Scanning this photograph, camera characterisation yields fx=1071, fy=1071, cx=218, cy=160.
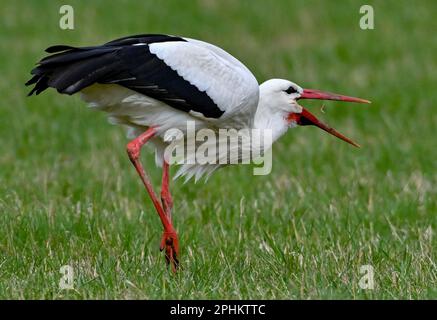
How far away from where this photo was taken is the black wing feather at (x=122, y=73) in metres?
6.20

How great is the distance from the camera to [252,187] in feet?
28.8

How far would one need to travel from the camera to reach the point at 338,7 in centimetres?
1603

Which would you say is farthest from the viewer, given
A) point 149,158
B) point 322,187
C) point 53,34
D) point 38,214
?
point 53,34

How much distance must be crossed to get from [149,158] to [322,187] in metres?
1.92

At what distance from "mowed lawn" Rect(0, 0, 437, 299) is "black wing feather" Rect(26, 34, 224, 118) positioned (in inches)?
39.7

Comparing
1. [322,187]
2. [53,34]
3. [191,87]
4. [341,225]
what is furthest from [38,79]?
[53,34]

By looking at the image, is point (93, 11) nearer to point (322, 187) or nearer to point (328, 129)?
point (322, 187)

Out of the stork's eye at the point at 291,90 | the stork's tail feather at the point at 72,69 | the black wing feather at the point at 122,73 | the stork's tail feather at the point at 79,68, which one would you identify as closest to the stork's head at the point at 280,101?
the stork's eye at the point at 291,90

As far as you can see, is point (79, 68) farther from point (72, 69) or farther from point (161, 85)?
point (161, 85)

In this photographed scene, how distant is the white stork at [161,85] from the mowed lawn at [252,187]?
65 centimetres

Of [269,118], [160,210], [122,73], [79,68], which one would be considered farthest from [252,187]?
[79,68]

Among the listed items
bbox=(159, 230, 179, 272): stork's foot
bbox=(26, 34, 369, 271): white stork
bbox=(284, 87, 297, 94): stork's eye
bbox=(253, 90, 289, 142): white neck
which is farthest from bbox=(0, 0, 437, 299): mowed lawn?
bbox=(284, 87, 297, 94): stork's eye

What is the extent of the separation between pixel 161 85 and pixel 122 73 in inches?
10.3

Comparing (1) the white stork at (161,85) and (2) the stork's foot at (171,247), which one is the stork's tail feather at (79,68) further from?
(2) the stork's foot at (171,247)
